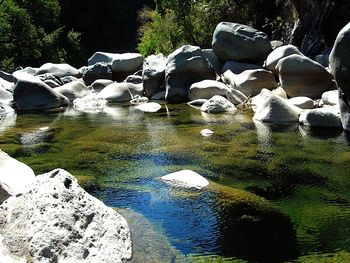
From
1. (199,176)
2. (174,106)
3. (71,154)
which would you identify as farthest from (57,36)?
(199,176)

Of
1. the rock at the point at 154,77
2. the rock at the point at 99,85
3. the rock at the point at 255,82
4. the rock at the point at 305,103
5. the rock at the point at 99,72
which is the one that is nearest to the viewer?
the rock at the point at 305,103

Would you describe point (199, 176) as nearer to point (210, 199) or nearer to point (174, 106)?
point (210, 199)

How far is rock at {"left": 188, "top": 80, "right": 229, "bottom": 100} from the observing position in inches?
616

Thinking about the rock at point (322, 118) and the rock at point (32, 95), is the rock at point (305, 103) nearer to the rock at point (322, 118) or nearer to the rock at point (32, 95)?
the rock at point (322, 118)

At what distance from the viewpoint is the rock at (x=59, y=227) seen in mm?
4312

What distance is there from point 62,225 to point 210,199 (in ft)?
8.10

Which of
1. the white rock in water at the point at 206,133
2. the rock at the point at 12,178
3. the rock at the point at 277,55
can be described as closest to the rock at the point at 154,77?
the rock at the point at 277,55

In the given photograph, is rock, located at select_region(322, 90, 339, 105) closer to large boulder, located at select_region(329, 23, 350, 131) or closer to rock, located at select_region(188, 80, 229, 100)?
large boulder, located at select_region(329, 23, 350, 131)

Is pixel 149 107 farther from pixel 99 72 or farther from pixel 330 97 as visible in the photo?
pixel 99 72

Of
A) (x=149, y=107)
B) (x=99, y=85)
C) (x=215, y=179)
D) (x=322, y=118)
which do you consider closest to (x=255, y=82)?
(x=149, y=107)

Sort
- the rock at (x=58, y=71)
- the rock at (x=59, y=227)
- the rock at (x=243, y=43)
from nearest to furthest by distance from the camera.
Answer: the rock at (x=59, y=227) → the rock at (x=243, y=43) → the rock at (x=58, y=71)

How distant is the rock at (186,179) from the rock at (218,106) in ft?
21.3

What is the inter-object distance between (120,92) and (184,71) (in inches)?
108

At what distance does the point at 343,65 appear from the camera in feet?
31.6
